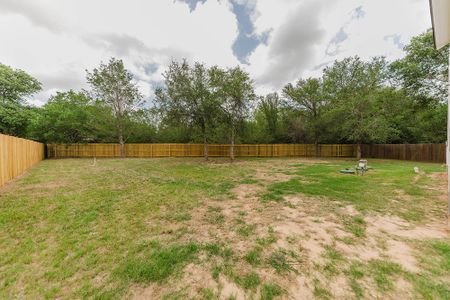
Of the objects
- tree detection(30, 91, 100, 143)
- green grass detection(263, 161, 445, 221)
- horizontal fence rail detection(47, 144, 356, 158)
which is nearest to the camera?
green grass detection(263, 161, 445, 221)

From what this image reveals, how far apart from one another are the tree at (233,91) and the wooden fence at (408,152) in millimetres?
16366

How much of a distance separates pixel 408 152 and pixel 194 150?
23.2m

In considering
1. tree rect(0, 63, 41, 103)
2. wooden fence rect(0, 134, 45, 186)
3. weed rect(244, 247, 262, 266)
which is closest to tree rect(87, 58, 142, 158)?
tree rect(0, 63, 41, 103)

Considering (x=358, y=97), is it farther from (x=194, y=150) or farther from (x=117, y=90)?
(x=117, y=90)

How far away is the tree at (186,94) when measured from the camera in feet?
55.8

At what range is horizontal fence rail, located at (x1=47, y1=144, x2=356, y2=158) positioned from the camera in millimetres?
23312

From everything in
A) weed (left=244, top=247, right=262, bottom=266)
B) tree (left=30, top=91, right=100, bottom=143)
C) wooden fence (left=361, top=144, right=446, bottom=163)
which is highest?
tree (left=30, top=91, right=100, bottom=143)

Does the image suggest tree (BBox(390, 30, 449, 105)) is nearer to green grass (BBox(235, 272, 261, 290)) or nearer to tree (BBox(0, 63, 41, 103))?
green grass (BBox(235, 272, 261, 290))

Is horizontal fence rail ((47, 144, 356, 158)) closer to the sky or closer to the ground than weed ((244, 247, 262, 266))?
closer to the sky

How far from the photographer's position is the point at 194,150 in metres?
25.5

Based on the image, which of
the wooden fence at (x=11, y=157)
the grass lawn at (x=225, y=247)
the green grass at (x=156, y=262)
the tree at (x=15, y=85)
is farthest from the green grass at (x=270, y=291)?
the tree at (x=15, y=85)

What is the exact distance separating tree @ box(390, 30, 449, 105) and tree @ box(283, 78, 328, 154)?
24.4 feet

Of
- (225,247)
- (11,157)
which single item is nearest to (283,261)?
(225,247)

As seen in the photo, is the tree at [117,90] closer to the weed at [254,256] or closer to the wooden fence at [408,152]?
the weed at [254,256]
